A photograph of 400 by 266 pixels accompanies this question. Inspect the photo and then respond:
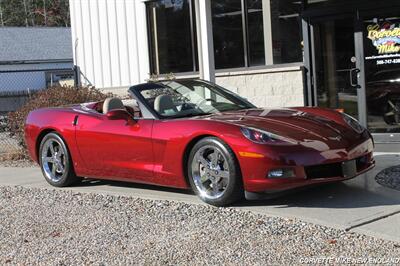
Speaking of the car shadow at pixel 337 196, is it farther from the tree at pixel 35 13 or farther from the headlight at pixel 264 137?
the tree at pixel 35 13

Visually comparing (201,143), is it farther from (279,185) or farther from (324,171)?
(324,171)

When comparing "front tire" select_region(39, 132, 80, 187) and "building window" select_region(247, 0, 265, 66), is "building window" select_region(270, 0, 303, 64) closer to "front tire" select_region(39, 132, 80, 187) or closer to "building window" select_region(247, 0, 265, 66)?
"building window" select_region(247, 0, 265, 66)

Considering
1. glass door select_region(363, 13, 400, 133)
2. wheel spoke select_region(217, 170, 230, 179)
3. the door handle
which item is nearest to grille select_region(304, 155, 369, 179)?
wheel spoke select_region(217, 170, 230, 179)

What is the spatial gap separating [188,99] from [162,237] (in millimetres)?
2345

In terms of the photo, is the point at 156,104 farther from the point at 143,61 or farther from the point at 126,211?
the point at 143,61

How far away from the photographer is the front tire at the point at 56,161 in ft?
26.2

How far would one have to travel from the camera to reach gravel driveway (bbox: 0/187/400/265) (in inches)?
190

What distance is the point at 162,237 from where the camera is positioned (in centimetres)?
545

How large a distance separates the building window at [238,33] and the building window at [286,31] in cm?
31

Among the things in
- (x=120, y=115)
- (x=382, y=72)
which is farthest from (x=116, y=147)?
(x=382, y=72)

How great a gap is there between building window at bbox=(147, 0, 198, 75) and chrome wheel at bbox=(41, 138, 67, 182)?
5.60 meters

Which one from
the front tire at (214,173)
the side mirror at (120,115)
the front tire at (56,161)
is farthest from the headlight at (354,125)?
the front tire at (56,161)

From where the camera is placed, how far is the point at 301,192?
678cm

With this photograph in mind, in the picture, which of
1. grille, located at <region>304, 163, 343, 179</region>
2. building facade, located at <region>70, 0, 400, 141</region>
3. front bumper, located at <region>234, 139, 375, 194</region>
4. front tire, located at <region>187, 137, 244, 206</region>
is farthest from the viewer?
building facade, located at <region>70, 0, 400, 141</region>
